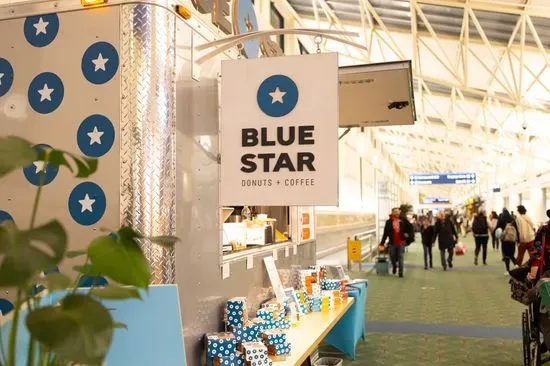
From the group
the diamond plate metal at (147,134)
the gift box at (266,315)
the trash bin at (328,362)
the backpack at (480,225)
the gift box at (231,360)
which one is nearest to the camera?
the diamond plate metal at (147,134)

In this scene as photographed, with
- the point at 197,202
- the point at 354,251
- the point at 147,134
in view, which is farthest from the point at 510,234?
the point at 147,134

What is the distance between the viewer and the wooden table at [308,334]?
9.41 ft

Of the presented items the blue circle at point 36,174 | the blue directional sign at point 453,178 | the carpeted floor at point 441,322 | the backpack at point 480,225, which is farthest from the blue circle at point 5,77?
the blue directional sign at point 453,178

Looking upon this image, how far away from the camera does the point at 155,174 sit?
240 cm

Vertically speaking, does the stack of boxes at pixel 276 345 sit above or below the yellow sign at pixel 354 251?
above

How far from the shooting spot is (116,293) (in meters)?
0.84

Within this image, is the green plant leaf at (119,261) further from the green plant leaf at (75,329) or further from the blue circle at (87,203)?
the blue circle at (87,203)

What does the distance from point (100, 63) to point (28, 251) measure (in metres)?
1.94

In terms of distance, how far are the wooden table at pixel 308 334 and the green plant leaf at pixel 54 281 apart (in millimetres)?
2060

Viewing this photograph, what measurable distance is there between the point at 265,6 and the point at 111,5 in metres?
7.82

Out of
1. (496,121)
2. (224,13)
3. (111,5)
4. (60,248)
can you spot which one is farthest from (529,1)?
(496,121)

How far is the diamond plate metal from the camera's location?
7.77 feet

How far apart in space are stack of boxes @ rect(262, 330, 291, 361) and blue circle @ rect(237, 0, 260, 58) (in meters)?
1.85

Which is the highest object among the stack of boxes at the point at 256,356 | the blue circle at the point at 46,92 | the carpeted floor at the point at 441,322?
the blue circle at the point at 46,92
